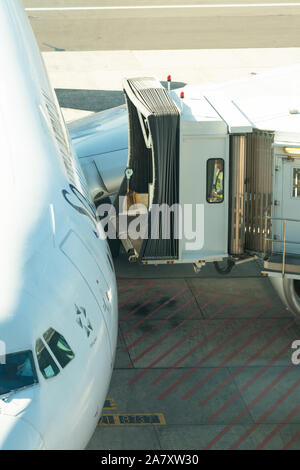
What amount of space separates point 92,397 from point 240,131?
7084mm

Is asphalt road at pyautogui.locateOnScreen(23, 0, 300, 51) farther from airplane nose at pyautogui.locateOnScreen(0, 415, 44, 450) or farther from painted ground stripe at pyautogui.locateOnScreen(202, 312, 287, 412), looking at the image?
airplane nose at pyautogui.locateOnScreen(0, 415, 44, 450)

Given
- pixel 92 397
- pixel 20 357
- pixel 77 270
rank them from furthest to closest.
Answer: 1. pixel 77 270
2. pixel 92 397
3. pixel 20 357

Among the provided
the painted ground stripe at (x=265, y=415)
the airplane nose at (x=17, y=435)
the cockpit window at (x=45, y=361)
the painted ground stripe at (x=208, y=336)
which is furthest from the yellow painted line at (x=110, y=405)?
the airplane nose at (x=17, y=435)

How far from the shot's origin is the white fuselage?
6820 mm

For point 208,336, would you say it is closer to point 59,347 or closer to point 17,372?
point 59,347

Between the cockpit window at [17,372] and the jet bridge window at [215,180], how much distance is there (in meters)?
7.50

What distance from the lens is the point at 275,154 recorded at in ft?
43.8

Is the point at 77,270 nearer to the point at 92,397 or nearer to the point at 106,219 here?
the point at 92,397

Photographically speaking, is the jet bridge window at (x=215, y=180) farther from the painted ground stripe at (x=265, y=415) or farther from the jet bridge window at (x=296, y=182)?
the painted ground stripe at (x=265, y=415)

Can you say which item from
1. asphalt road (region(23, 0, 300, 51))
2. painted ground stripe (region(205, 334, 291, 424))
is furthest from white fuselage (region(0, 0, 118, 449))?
asphalt road (region(23, 0, 300, 51))

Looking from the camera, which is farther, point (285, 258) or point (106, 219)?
point (106, 219)

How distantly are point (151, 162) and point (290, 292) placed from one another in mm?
3652

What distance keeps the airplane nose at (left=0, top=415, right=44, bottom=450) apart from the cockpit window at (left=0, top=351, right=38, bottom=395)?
0.39 m
